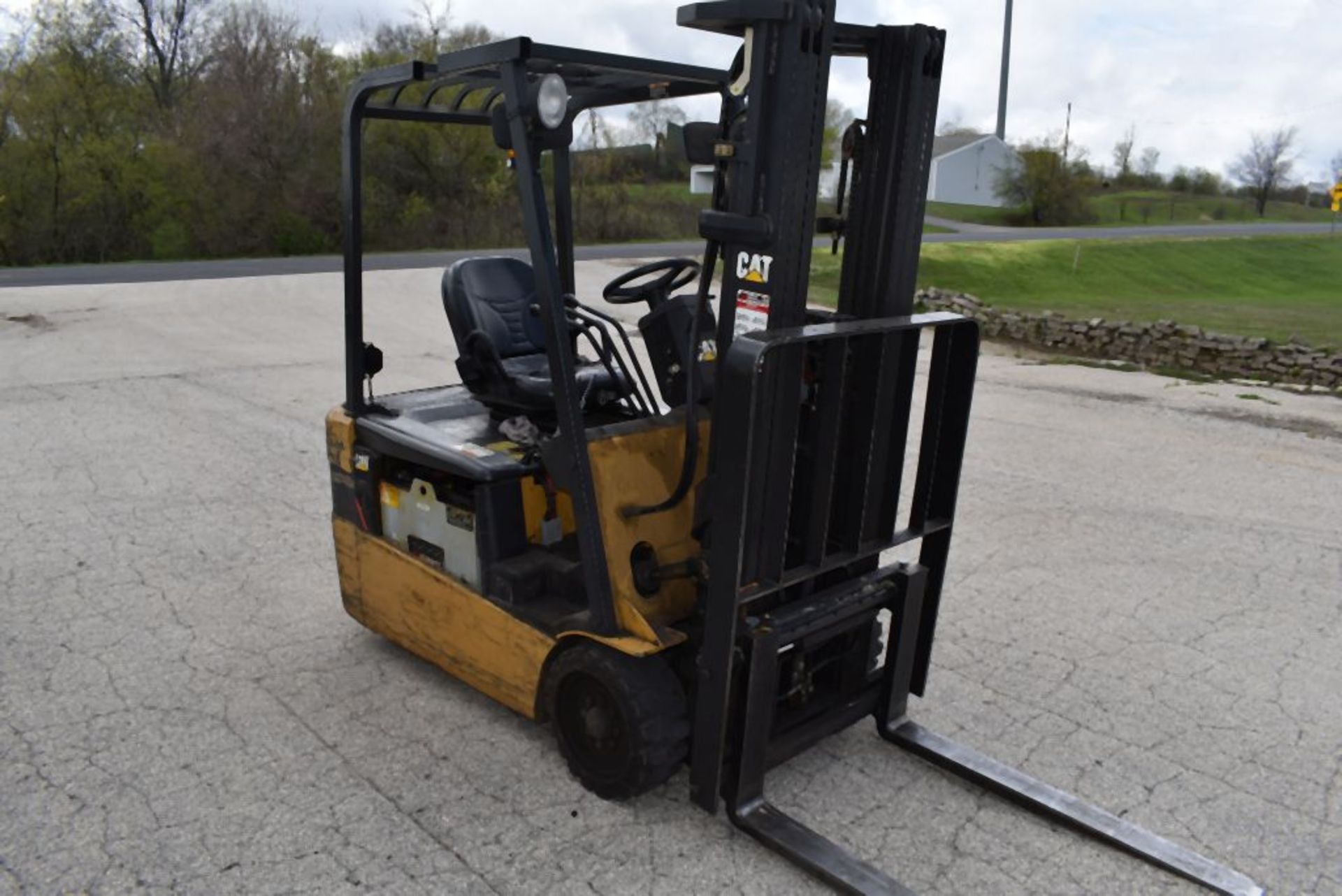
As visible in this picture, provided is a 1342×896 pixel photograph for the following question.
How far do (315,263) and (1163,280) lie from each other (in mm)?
22559

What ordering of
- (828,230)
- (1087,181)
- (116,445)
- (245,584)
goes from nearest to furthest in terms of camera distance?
(828,230) → (245,584) → (116,445) → (1087,181)

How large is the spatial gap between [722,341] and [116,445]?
6.47 metres

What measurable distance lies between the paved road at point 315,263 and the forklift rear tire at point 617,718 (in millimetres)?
9547

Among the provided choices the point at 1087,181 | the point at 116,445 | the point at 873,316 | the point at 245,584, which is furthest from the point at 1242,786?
the point at 1087,181

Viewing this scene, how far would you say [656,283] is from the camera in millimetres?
3787

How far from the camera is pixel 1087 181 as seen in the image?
4962cm

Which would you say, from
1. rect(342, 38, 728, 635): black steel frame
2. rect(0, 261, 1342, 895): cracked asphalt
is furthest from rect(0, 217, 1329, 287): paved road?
rect(342, 38, 728, 635): black steel frame

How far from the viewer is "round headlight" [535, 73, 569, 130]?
→ 310 centimetres

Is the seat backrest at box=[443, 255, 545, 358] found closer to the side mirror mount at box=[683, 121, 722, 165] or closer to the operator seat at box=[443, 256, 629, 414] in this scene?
the operator seat at box=[443, 256, 629, 414]

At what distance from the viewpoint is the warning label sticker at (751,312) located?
3.10m

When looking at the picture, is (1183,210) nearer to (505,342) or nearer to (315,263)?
(315,263)

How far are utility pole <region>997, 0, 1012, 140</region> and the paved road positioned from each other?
20755mm

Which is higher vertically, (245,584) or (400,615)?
(400,615)

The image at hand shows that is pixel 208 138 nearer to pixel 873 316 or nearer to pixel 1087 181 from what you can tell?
pixel 873 316
